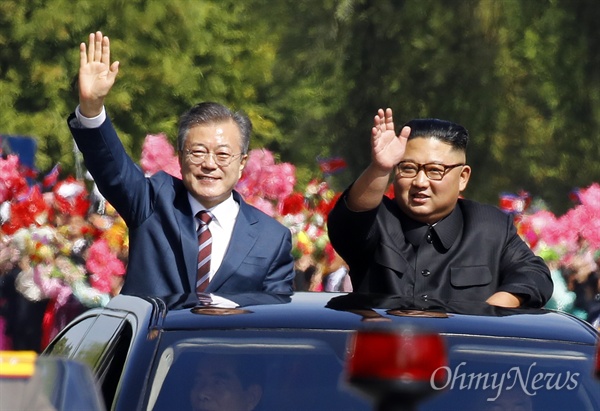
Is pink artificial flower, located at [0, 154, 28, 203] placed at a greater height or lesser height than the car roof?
lesser

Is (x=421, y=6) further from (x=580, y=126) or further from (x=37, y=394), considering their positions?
(x=37, y=394)

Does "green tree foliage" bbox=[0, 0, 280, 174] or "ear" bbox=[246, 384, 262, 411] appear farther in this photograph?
"green tree foliage" bbox=[0, 0, 280, 174]

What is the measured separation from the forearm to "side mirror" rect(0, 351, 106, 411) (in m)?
2.78

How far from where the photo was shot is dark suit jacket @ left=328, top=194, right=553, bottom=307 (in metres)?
5.91

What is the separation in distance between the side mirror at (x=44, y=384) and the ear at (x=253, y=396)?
4.32 feet

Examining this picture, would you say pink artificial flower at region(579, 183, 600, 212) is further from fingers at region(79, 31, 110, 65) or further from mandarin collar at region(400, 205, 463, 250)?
mandarin collar at region(400, 205, 463, 250)

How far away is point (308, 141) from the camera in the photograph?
37.7m

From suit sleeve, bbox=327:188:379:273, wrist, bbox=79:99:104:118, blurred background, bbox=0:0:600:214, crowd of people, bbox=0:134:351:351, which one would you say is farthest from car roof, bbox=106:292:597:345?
blurred background, bbox=0:0:600:214

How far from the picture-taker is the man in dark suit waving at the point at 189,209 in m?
6.20

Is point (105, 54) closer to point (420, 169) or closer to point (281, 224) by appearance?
point (281, 224)

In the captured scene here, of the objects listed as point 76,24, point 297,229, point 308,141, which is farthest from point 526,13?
point 297,229

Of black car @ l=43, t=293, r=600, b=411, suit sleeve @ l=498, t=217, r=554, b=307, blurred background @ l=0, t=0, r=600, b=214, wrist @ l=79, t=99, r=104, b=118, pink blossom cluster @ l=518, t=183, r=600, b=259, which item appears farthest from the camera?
blurred background @ l=0, t=0, r=600, b=214

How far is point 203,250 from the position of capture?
629 centimetres

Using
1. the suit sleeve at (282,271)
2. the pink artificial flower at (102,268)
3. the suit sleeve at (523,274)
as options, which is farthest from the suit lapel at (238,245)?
the pink artificial flower at (102,268)
